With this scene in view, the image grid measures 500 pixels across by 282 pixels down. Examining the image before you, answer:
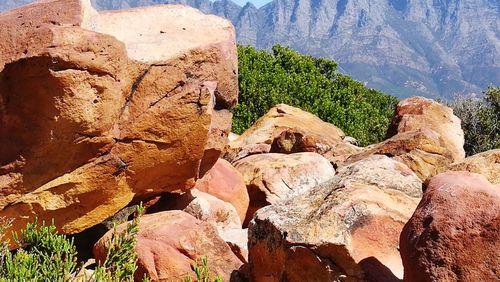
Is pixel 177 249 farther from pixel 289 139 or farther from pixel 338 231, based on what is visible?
pixel 289 139

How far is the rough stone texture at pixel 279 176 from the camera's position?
12.5m

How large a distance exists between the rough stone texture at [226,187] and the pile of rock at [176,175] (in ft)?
1.71

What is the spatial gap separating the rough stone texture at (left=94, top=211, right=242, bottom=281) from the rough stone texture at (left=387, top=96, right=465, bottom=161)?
29.9 feet

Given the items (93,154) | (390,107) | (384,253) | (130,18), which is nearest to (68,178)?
(93,154)

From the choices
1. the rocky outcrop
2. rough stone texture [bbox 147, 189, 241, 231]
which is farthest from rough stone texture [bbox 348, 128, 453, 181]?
rough stone texture [bbox 147, 189, 241, 231]

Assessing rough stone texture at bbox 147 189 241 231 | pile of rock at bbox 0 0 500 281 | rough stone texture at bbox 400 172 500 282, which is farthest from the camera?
rough stone texture at bbox 147 189 241 231

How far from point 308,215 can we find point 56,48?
13.5ft

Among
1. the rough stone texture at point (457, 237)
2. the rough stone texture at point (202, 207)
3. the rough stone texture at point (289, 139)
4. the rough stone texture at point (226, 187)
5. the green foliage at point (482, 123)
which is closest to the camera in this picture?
the rough stone texture at point (457, 237)

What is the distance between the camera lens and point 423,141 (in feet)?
44.1

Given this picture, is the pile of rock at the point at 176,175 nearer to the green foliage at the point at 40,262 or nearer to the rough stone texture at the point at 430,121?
the green foliage at the point at 40,262

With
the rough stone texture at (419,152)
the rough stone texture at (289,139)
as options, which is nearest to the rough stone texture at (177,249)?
the rough stone texture at (419,152)

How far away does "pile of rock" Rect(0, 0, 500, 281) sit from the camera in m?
6.30

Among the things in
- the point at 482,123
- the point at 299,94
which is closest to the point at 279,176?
the point at 299,94

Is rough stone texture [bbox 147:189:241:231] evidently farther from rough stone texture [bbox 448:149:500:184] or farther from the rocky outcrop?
rough stone texture [bbox 448:149:500:184]
